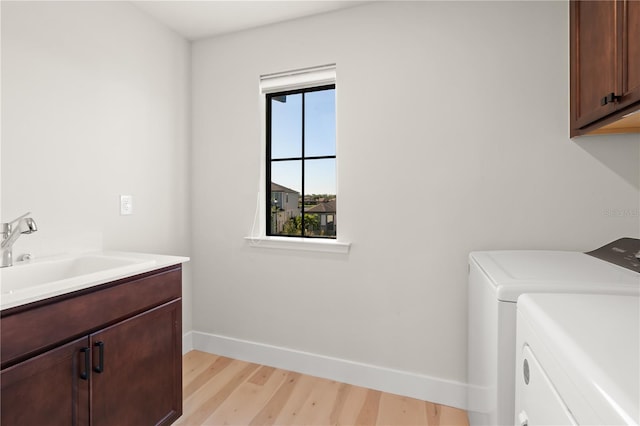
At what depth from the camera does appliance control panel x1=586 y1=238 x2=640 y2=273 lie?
1.26 meters

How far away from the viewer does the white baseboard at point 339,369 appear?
188cm

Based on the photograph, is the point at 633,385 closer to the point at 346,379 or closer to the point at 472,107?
the point at 472,107

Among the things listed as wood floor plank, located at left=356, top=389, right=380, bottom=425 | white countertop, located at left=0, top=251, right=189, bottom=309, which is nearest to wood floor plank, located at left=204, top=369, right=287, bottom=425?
wood floor plank, located at left=356, top=389, right=380, bottom=425

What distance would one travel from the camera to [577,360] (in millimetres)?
554

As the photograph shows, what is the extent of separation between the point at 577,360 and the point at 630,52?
121 cm

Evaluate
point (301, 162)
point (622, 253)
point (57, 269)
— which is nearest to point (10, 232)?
point (57, 269)

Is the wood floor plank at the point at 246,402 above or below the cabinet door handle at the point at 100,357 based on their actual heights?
below

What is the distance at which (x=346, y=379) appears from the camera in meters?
2.07

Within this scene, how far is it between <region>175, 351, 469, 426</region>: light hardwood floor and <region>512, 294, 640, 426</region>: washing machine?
1.00m

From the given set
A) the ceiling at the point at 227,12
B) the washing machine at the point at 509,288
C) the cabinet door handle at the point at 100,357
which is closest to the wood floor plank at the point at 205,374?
the cabinet door handle at the point at 100,357

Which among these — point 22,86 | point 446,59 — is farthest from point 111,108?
point 446,59

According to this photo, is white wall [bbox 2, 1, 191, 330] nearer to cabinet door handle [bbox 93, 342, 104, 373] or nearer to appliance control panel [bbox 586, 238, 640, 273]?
cabinet door handle [bbox 93, 342, 104, 373]

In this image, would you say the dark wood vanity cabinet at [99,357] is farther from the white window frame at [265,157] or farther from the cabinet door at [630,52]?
the cabinet door at [630,52]

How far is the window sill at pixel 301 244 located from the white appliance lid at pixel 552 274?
2.71 ft
